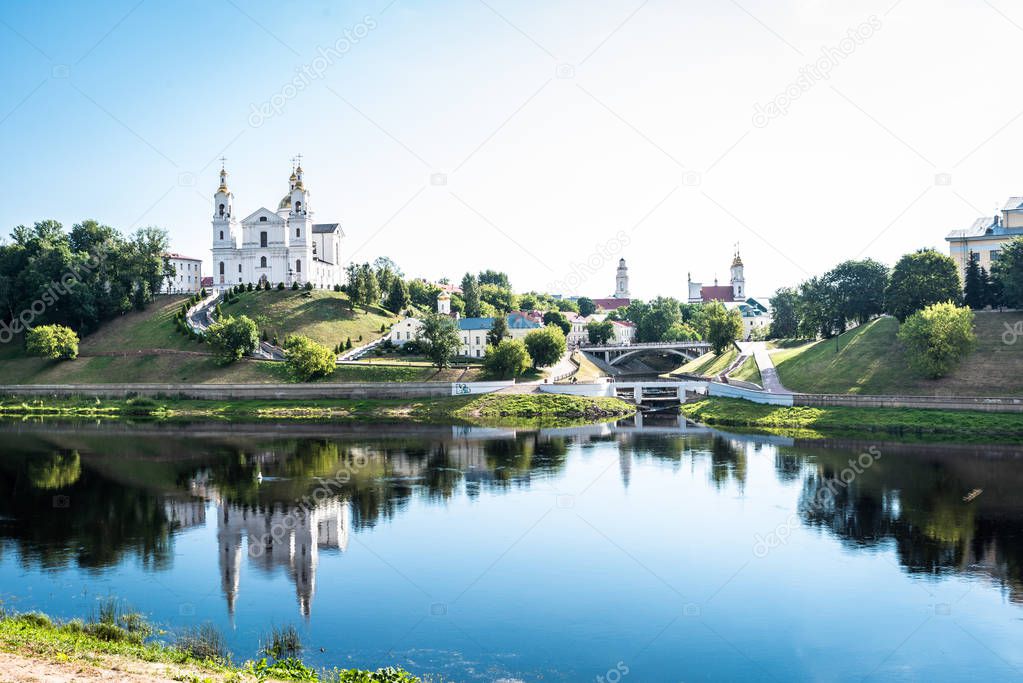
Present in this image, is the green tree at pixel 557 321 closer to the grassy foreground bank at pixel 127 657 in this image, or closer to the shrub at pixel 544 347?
the shrub at pixel 544 347

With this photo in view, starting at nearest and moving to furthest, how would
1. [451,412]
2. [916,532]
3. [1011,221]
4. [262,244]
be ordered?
[916,532] → [451,412] → [1011,221] → [262,244]

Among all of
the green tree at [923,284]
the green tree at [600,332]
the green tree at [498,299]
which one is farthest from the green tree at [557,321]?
the green tree at [923,284]

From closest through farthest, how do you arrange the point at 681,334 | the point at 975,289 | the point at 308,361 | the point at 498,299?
the point at 975,289, the point at 308,361, the point at 681,334, the point at 498,299

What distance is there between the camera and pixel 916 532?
106 feet

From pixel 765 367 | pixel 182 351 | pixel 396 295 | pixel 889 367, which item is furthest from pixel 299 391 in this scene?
pixel 889 367

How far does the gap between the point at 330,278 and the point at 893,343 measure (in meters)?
68.1

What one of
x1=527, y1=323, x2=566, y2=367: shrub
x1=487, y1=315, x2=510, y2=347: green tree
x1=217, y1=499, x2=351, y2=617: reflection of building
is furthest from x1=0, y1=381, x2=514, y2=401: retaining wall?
x1=217, y1=499, x2=351, y2=617: reflection of building

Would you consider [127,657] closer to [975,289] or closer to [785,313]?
[975,289]

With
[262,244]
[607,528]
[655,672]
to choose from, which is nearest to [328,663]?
[655,672]

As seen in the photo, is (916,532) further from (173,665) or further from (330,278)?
(330,278)

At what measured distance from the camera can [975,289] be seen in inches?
2813

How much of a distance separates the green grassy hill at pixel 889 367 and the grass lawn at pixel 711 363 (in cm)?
1082

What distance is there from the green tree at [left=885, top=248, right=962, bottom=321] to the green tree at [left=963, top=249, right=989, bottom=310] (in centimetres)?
210

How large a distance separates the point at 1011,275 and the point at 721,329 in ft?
101
